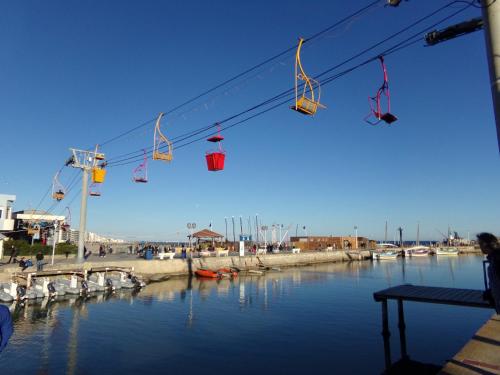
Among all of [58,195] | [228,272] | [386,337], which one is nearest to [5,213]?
[58,195]

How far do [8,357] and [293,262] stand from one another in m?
55.6

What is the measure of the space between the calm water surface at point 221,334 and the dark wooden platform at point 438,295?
103 inches

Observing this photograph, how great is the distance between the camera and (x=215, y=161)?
54.9 feet

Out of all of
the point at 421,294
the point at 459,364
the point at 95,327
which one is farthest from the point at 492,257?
the point at 95,327

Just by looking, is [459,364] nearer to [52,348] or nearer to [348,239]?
[52,348]

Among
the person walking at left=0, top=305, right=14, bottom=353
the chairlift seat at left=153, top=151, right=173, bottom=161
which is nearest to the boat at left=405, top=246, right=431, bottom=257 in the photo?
the chairlift seat at left=153, top=151, right=173, bottom=161

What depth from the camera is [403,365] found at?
15.8 metres

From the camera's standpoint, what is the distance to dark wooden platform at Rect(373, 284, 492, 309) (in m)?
15.8

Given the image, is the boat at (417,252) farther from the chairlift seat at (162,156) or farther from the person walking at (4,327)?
the person walking at (4,327)

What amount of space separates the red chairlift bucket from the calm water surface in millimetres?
8670

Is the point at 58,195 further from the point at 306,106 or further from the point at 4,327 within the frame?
the point at 4,327

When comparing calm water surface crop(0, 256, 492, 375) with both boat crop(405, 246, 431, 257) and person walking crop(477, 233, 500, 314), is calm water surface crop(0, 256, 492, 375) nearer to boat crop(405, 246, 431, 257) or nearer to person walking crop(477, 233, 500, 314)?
person walking crop(477, 233, 500, 314)

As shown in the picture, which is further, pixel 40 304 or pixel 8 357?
pixel 40 304

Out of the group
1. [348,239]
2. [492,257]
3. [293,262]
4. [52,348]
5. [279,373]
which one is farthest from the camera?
[348,239]
